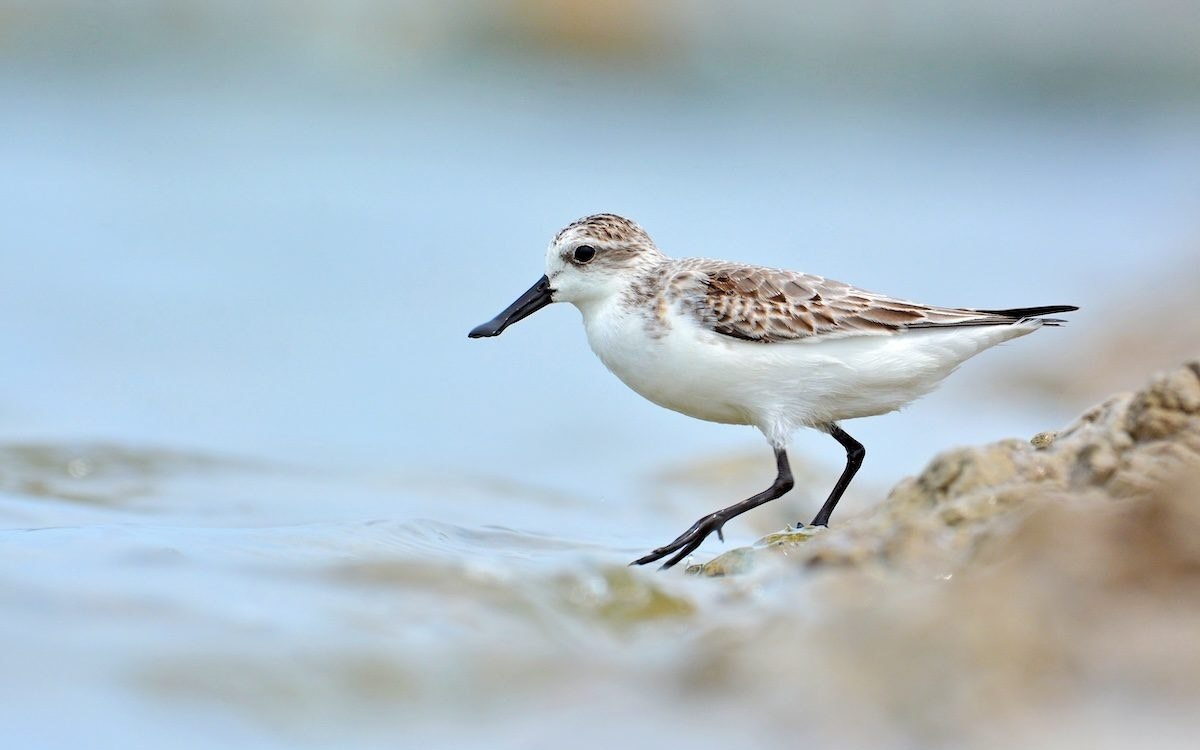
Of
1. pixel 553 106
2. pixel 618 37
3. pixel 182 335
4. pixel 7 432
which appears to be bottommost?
pixel 7 432

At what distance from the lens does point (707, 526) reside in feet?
18.9

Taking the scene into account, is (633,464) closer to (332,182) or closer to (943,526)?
(943,526)

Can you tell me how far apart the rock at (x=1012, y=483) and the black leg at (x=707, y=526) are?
974 millimetres

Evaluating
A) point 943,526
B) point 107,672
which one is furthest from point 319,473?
point 943,526

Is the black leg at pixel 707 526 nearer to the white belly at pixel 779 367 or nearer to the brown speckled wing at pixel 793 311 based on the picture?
the white belly at pixel 779 367

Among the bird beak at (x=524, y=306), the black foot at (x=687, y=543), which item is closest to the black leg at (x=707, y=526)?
the black foot at (x=687, y=543)

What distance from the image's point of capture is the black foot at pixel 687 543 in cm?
559

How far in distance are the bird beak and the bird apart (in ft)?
1.29

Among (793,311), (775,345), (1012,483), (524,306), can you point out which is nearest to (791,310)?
(793,311)

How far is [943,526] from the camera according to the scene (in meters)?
4.23

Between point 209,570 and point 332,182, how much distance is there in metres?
12.9

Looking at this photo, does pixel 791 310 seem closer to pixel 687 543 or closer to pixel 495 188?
pixel 687 543

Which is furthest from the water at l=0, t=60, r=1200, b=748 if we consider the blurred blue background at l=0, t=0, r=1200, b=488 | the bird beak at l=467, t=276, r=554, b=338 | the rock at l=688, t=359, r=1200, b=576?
the bird beak at l=467, t=276, r=554, b=338

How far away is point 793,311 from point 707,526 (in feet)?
3.13
